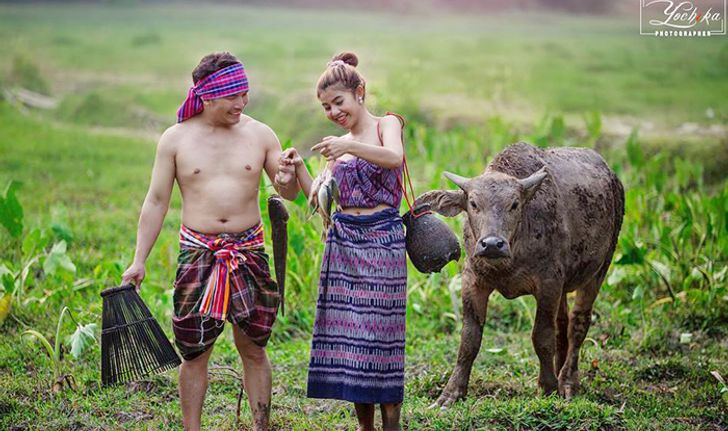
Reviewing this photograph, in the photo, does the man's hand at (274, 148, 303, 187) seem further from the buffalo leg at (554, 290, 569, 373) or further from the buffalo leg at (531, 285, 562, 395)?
the buffalo leg at (554, 290, 569, 373)

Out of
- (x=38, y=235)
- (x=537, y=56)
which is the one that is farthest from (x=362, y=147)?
(x=537, y=56)

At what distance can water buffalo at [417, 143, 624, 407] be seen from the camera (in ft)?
15.3

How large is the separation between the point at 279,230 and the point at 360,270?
0.49 m

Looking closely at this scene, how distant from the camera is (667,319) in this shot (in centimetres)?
641

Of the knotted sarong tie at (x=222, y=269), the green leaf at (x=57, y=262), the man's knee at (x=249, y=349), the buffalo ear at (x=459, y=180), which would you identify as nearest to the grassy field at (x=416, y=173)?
the green leaf at (x=57, y=262)

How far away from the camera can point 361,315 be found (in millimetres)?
4223

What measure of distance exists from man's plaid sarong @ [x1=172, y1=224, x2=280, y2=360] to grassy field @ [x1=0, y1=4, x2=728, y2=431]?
0.74 meters

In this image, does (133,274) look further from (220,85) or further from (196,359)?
(220,85)

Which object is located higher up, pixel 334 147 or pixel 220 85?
pixel 220 85

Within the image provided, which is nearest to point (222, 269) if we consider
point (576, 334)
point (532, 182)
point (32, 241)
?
point (532, 182)

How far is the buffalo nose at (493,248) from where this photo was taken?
4.41 meters

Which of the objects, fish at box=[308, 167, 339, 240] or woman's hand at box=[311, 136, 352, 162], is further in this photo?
fish at box=[308, 167, 339, 240]

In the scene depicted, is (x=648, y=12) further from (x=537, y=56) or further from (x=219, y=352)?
(x=219, y=352)

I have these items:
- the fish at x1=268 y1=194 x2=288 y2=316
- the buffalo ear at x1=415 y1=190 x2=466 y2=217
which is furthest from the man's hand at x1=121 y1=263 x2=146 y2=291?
the buffalo ear at x1=415 y1=190 x2=466 y2=217
